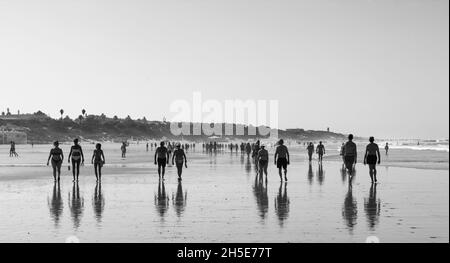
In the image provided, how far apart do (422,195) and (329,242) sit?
8.24 m

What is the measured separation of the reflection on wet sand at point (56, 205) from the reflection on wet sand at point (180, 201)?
→ 2.66m

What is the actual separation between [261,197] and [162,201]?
2.96m

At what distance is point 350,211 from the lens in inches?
499

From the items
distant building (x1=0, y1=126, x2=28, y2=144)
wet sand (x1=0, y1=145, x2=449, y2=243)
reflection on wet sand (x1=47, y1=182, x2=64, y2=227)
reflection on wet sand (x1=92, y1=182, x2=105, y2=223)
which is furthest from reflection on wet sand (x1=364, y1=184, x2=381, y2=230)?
distant building (x1=0, y1=126, x2=28, y2=144)

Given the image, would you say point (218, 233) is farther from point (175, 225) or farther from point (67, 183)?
point (67, 183)

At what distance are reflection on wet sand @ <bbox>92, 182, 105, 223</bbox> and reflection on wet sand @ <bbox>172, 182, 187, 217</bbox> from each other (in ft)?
5.81

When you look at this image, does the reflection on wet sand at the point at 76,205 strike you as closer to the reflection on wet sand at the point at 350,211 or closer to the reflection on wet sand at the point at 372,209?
the reflection on wet sand at the point at 350,211

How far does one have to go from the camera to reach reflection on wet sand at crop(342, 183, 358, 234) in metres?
10.9

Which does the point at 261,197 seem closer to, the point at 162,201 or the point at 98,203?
the point at 162,201

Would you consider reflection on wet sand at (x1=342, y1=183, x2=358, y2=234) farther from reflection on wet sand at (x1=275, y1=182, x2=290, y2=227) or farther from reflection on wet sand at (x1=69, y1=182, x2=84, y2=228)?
reflection on wet sand at (x1=69, y1=182, x2=84, y2=228)

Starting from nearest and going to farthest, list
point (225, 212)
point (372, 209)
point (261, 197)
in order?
1. point (225, 212)
2. point (372, 209)
3. point (261, 197)

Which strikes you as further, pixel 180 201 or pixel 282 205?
pixel 180 201

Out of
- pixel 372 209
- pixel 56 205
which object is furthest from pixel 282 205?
pixel 56 205
